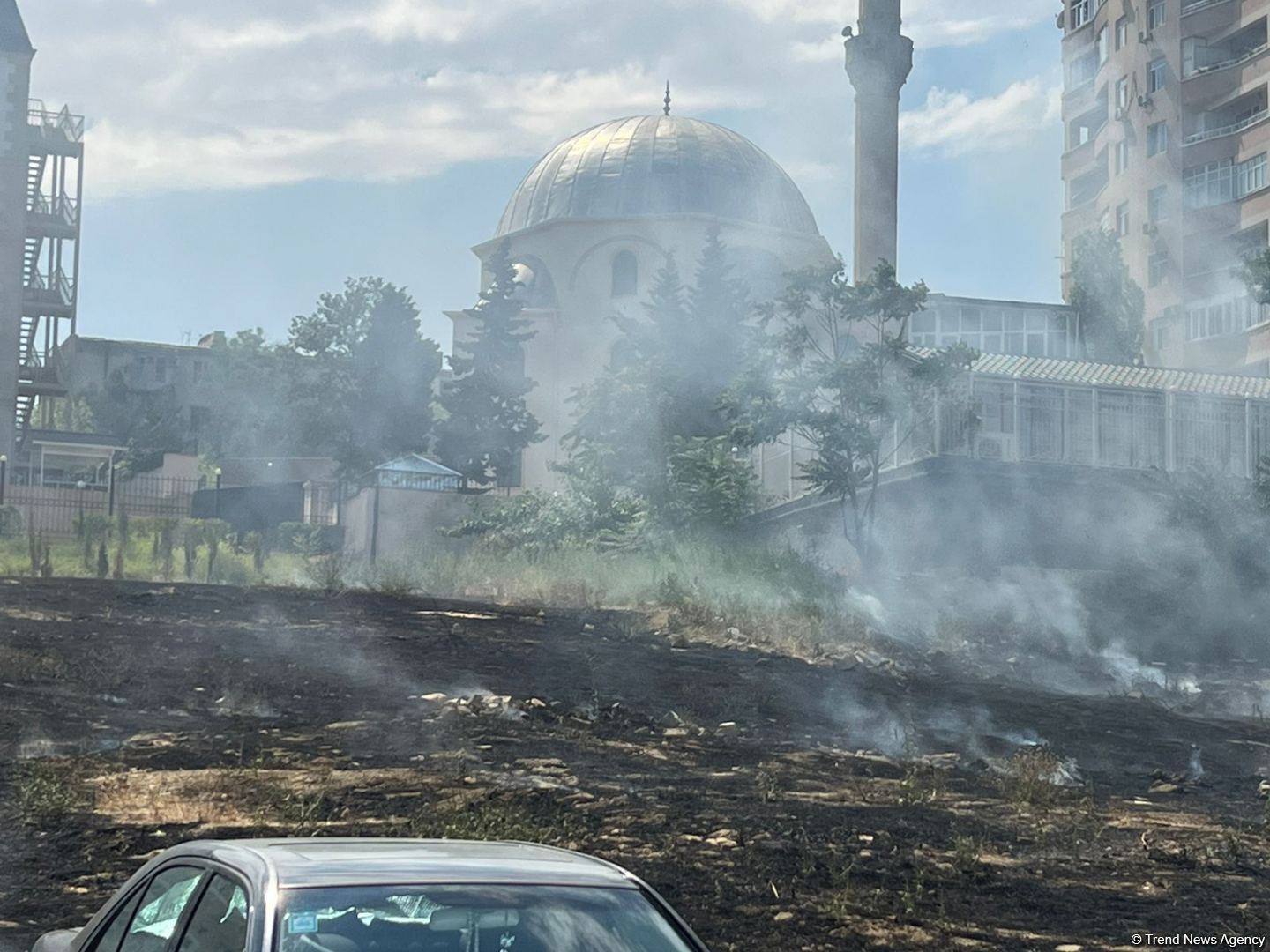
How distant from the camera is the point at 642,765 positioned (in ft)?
39.5

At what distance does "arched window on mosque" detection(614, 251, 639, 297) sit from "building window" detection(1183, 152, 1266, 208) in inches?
693

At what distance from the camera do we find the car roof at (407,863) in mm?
3549

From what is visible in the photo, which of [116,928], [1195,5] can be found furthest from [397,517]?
[116,928]

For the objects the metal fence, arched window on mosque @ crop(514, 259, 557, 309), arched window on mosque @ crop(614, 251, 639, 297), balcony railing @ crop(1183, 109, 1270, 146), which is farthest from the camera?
arched window on mosque @ crop(514, 259, 557, 309)

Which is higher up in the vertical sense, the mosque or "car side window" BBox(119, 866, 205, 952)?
the mosque

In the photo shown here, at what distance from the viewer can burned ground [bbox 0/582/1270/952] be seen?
27.9 feet

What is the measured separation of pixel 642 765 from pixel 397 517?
23.4m

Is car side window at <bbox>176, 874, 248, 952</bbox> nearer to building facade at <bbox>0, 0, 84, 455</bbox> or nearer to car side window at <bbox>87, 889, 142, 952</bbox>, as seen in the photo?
car side window at <bbox>87, 889, 142, 952</bbox>

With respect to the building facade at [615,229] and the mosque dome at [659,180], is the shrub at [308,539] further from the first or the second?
the mosque dome at [659,180]

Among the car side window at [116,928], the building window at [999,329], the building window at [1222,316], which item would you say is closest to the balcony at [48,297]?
the building window at [999,329]

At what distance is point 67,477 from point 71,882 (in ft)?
133

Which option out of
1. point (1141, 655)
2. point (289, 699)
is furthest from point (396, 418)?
point (289, 699)

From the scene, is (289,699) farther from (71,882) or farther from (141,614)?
(71,882)

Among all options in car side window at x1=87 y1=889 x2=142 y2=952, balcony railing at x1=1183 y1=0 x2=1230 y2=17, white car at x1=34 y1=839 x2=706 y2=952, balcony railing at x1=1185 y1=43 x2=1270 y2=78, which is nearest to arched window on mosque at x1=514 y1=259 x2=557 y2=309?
balcony railing at x1=1185 y1=43 x2=1270 y2=78
